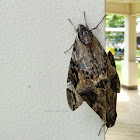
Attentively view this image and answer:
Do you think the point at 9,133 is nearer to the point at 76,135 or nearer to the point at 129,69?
the point at 76,135

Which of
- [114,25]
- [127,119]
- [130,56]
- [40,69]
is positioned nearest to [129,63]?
[130,56]

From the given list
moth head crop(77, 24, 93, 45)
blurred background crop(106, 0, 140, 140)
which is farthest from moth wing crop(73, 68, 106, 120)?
blurred background crop(106, 0, 140, 140)

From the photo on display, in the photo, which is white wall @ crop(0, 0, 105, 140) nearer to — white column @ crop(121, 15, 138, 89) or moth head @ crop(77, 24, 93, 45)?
moth head @ crop(77, 24, 93, 45)

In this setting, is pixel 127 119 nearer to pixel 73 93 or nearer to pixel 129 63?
pixel 129 63

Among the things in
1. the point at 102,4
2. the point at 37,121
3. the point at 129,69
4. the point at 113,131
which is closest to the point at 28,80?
the point at 37,121

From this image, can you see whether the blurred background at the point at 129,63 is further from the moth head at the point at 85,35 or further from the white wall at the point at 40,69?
the moth head at the point at 85,35
